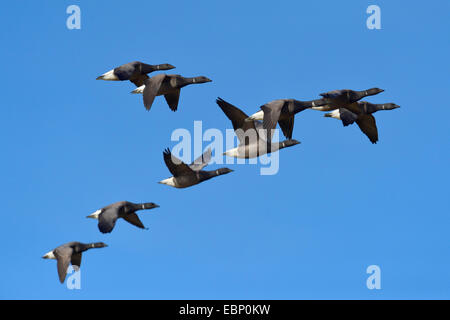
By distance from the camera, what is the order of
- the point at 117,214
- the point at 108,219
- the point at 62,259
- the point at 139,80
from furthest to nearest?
the point at 139,80 < the point at 62,259 < the point at 117,214 < the point at 108,219

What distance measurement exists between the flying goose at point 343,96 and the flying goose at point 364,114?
0.90 meters

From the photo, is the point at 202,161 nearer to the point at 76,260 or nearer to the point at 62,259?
the point at 76,260

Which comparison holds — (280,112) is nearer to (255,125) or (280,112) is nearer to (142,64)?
(255,125)

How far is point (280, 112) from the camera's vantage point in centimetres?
4100

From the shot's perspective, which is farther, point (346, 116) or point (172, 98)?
point (172, 98)

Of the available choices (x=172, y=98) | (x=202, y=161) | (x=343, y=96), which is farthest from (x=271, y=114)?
(x=172, y=98)

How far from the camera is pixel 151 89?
142 feet

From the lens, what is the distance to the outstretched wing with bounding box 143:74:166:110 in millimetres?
42281

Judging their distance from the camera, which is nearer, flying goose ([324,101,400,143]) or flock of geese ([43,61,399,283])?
flock of geese ([43,61,399,283])

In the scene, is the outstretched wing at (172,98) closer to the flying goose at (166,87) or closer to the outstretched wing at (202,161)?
the flying goose at (166,87)

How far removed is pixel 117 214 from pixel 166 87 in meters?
7.59

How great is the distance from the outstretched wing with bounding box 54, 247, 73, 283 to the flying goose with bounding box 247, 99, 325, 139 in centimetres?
1057

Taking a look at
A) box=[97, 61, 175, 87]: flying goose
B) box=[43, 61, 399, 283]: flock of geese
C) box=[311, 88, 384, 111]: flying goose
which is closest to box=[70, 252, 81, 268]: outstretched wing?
box=[43, 61, 399, 283]: flock of geese

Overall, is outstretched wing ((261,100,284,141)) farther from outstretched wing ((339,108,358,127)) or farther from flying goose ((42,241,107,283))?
flying goose ((42,241,107,283))
